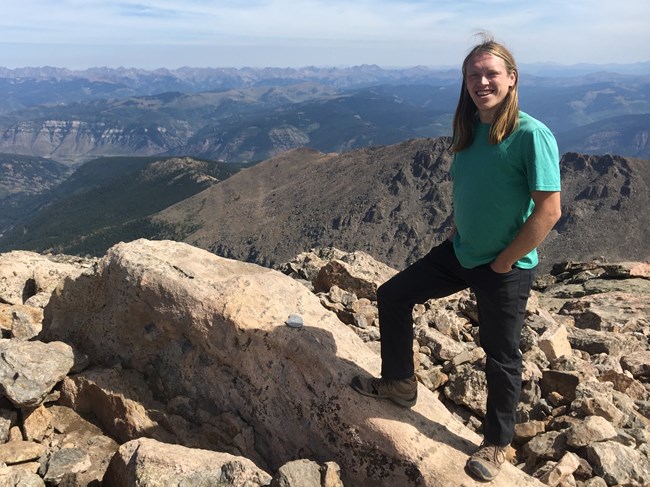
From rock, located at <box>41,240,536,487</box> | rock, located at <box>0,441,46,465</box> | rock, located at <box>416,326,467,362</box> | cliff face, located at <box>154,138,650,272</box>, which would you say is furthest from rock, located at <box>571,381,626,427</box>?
cliff face, located at <box>154,138,650,272</box>

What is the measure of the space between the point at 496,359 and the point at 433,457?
1.54 meters

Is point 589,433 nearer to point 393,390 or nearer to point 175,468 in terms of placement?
point 393,390

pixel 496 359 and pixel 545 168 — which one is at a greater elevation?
pixel 545 168

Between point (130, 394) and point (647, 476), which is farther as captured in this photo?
point (130, 394)

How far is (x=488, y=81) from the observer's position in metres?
5.14

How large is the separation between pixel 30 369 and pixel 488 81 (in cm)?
756

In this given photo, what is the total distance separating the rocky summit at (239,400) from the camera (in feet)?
19.5

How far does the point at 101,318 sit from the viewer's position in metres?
8.16

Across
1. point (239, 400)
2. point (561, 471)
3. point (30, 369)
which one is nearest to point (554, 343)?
point (561, 471)

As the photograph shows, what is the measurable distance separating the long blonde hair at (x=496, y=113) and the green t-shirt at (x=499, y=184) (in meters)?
0.08

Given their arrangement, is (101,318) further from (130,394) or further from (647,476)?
(647,476)

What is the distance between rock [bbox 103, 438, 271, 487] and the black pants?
7.43 feet

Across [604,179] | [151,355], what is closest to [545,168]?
[151,355]

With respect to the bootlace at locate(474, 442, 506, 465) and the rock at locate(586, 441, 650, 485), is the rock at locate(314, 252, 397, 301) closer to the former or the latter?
the rock at locate(586, 441, 650, 485)
